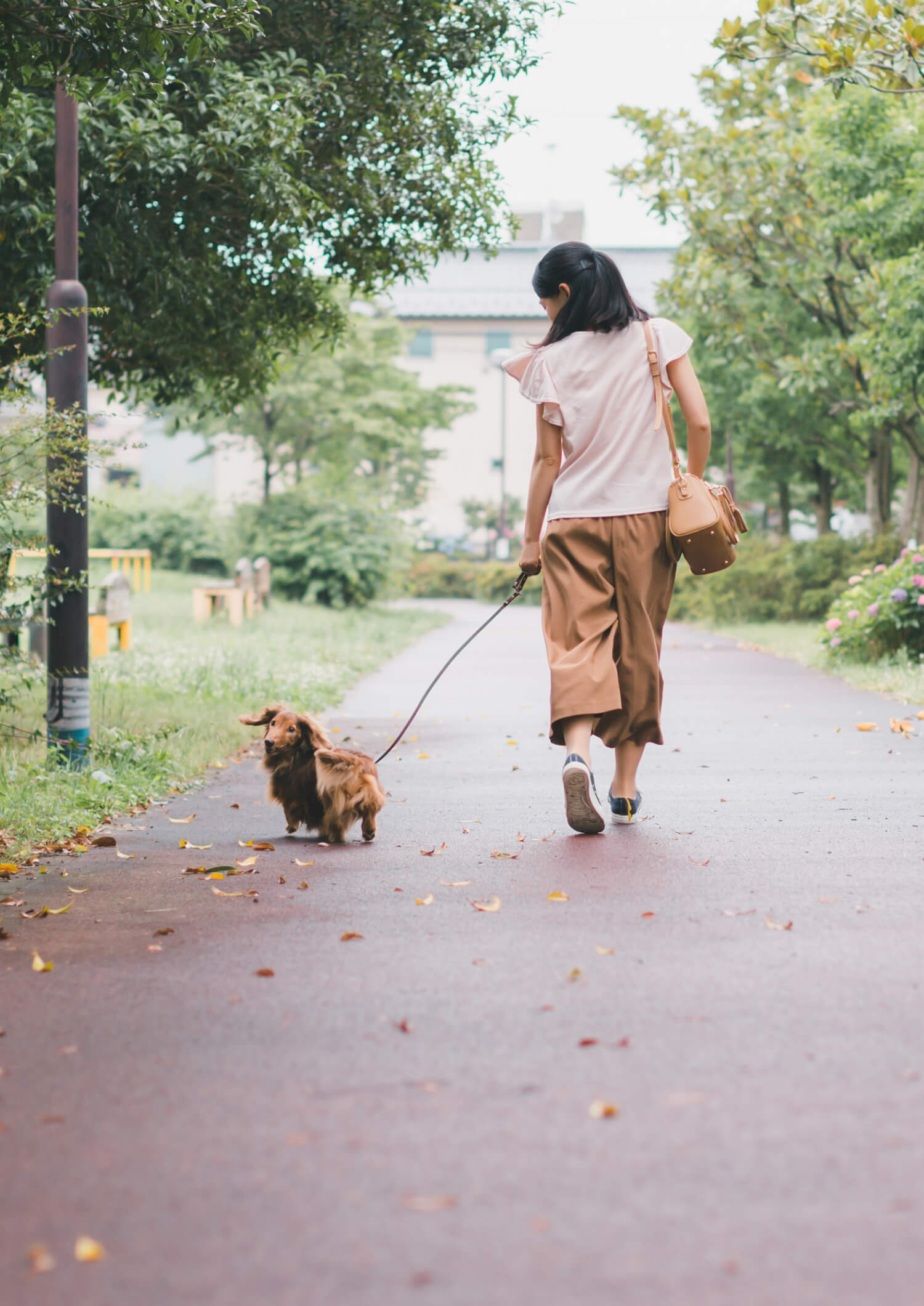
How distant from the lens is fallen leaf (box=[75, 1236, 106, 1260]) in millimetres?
2082

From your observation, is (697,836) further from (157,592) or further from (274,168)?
(157,592)

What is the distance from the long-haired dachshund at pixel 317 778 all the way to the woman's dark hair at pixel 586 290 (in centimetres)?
176

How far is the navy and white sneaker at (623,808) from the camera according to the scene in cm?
564

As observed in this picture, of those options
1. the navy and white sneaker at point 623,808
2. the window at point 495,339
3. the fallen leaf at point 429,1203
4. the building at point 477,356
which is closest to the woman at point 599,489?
the navy and white sneaker at point 623,808

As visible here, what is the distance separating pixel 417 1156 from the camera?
239cm

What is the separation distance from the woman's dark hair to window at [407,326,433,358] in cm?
5762

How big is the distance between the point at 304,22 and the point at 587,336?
4158 millimetres

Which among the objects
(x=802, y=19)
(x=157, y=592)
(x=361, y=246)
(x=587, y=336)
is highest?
(x=802, y=19)

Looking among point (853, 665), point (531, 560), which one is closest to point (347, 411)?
point (853, 665)

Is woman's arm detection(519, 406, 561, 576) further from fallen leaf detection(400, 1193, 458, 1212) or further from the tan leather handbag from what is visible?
fallen leaf detection(400, 1193, 458, 1212)

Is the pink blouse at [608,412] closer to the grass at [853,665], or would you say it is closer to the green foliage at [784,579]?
the grass at [853,665]

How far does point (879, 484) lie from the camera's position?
71.1 feet

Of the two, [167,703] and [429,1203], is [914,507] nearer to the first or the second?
[167,703]

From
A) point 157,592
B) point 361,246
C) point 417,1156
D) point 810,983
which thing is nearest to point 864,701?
point 361,246
